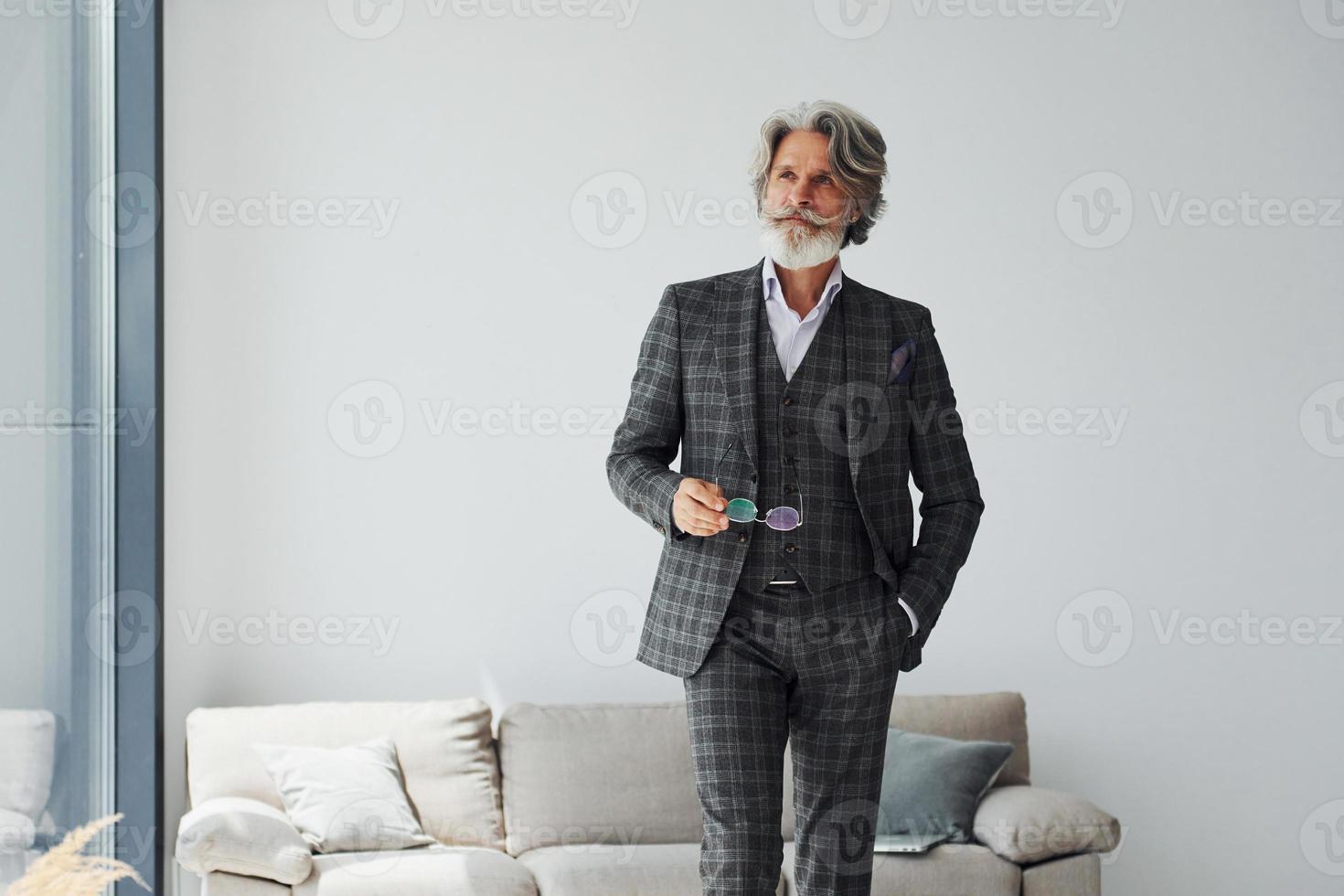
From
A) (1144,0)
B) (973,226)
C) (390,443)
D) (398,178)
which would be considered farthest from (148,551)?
(1144,0)

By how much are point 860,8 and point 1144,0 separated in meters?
0.92

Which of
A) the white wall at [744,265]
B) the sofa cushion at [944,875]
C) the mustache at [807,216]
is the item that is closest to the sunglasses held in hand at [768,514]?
the mustache at [807,216]

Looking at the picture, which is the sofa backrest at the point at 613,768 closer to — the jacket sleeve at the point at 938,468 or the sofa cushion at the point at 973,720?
the sofa cushion at the point at 973,720

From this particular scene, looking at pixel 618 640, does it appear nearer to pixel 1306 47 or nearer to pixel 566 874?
pixel 566 874

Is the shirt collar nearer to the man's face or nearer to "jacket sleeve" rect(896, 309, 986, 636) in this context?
the man's face

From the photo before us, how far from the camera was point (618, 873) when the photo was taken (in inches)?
129

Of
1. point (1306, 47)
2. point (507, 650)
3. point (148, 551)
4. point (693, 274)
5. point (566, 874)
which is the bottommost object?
point (566, 874)

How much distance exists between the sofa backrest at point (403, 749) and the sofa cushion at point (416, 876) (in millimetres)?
294

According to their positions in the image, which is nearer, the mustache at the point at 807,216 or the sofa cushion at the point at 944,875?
the mustache at the point at 807,216

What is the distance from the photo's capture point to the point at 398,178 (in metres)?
4.20

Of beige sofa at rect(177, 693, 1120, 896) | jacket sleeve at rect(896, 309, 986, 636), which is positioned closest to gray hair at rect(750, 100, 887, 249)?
jacket sleeve at rect(896, 309, 986, 636)

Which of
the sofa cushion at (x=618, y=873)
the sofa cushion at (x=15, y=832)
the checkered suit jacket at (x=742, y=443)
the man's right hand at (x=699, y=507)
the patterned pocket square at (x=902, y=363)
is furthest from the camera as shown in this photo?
the sofa cushion at (x=618, y=873)

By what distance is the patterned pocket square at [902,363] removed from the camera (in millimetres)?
2088

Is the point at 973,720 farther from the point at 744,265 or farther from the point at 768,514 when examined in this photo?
the point at 768,514
